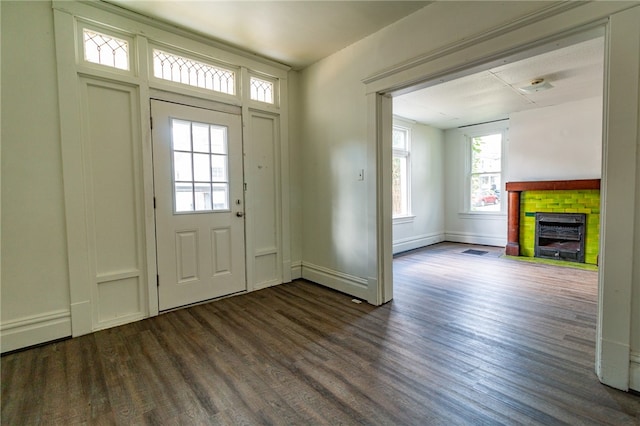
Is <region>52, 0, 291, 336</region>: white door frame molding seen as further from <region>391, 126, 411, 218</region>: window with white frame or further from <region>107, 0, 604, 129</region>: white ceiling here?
<region>391, 126, 411, 218</region>: window with white frame

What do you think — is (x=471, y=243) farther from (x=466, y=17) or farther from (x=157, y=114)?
(x=157, y=114)

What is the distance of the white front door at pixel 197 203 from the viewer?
2885mm

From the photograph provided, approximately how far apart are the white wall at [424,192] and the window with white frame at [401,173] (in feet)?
0.30

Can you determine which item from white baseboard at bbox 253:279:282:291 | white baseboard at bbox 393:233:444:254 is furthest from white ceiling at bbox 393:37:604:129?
white baseboard at bbox 253:279:282:291

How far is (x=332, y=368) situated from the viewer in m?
1.96

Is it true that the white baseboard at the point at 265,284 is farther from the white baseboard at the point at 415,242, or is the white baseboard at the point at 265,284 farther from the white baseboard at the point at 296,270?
the white baseboard at the point at 415,242

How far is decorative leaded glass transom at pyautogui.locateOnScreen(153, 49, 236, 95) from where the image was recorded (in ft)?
9.40

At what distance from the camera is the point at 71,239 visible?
2.42 m

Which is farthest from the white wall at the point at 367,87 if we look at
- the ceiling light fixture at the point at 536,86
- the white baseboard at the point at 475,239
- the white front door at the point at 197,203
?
the white baseboard at the point at 475,239

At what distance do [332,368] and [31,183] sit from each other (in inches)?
103

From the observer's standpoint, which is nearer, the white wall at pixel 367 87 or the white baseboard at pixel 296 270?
the white wall at pixel 367 87

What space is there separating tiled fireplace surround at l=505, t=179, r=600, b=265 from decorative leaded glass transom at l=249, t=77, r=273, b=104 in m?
4.49

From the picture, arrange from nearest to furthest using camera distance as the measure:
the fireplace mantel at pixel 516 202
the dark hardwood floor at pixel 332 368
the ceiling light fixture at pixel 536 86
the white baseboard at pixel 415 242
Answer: the dark hardwood floor at pixel 332 368
the ceiling light fixture at pixel 536 86
the fireplace mantel at pixel 516 202
the white baseboard at pixel 415 242

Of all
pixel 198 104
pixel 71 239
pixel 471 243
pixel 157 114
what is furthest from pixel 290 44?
pixel 471 243
